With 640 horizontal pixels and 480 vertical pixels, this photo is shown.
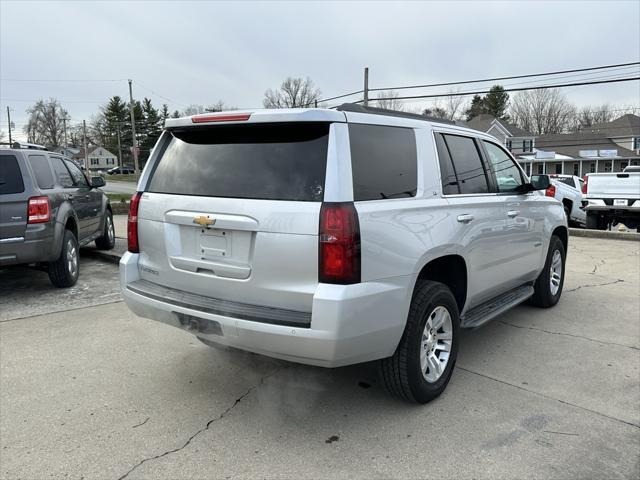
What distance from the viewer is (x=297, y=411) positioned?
334 centimetres

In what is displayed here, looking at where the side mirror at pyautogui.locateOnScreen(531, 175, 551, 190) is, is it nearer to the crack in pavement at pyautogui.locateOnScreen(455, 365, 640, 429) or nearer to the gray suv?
the crack in pavement at pyautogui.locateOnScreen(455, 365, 640, 429)

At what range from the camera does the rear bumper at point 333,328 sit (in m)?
2.70

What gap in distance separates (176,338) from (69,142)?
322 ft

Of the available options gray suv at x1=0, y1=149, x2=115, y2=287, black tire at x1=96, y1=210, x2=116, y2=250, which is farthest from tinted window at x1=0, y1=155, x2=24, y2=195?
black tire at x1=96, y1=210, x2=116, y2=250

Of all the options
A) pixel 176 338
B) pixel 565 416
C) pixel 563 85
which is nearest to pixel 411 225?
pixel 565 416

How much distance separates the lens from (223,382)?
12.4 ft

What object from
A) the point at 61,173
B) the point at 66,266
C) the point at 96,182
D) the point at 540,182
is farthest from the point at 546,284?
the point at 96,182

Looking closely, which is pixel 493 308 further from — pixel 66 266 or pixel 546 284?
pixel 66 266

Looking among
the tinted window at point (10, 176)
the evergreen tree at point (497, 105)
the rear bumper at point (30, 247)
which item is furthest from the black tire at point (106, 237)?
the evergreen tree at point (497, 105)

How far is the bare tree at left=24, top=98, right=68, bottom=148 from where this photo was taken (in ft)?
284

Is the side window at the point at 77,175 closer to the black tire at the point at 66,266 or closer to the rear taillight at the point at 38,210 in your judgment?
the black tire at the point at 66,266

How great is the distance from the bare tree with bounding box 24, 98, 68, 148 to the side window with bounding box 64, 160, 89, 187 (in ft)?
294

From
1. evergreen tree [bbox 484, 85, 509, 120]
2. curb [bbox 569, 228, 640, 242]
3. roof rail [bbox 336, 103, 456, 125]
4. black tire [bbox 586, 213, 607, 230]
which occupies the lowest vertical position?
curb [bbox 569, 228, 640, 242]

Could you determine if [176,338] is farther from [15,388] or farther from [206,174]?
[206,174]
